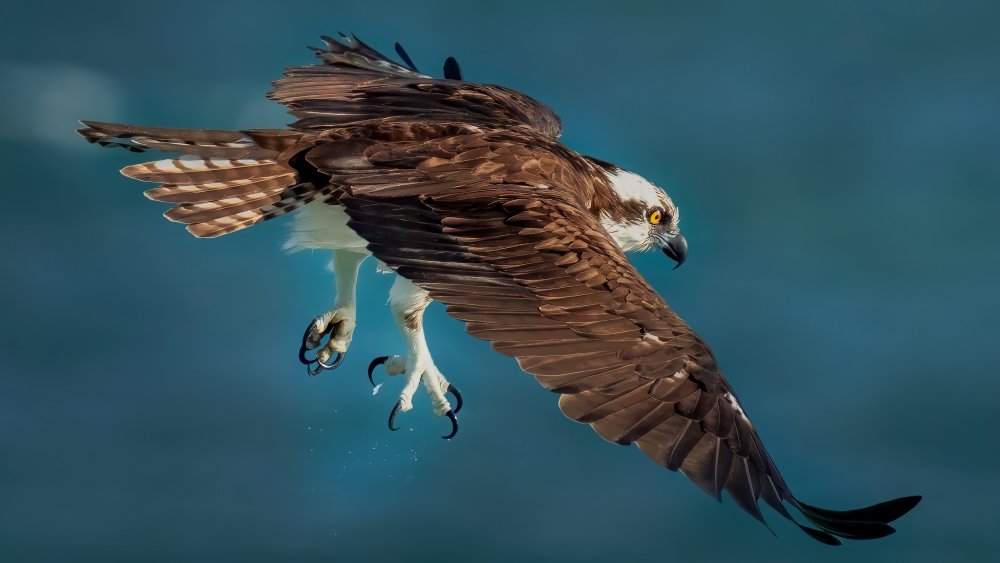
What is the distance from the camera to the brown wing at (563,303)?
452 centimetres

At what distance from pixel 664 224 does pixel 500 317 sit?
7.98 ft

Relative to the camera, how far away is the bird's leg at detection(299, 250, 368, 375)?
6641 millimetres

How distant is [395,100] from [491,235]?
1889 millimetres

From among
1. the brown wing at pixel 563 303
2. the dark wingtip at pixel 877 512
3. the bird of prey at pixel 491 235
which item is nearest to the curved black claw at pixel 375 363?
the bird of prey at pixel 491 235

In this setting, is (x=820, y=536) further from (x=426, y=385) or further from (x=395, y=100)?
(x=395, y=100)

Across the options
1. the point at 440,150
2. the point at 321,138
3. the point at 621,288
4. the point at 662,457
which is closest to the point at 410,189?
the point at 440,150

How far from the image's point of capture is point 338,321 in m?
6.68

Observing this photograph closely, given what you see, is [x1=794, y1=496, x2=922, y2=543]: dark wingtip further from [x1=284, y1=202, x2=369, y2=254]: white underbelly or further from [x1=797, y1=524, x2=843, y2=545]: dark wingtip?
[x1=284, y1=202, x2=369, y2=254]: white underbelly

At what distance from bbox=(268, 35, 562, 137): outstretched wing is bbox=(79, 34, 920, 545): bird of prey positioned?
17mm

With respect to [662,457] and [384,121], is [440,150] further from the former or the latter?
[662,457]

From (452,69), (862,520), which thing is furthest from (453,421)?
(452,69)

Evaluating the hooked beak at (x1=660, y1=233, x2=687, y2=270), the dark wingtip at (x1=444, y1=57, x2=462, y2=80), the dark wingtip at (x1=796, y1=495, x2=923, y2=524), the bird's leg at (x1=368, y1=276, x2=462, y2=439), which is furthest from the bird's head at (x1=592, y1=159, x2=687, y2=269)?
the dark wingtip at (x1=796, y1=495, x2=923, y2=524)

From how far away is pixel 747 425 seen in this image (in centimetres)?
480

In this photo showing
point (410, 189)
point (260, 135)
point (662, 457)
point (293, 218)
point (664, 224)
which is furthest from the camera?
point (664, 224)
